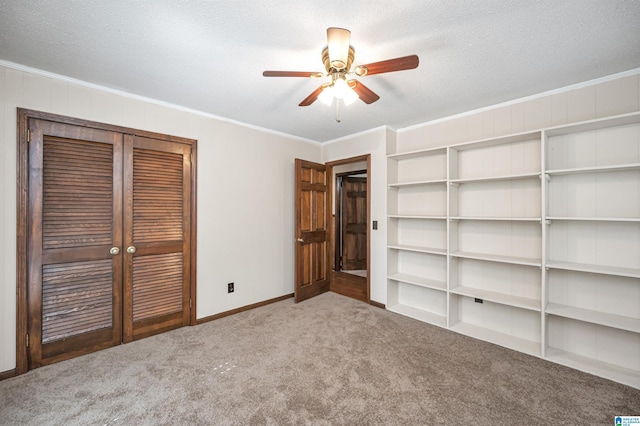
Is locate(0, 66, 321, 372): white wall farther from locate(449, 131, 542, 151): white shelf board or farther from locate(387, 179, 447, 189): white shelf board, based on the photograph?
locate(449, 131, 542, 151): white shelf board

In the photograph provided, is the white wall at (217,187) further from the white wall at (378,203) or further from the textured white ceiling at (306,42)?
the white wall at (378,203)

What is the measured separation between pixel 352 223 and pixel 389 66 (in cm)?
425

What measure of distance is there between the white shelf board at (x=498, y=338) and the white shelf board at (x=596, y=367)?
0.40 feet

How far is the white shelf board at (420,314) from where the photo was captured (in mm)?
3080

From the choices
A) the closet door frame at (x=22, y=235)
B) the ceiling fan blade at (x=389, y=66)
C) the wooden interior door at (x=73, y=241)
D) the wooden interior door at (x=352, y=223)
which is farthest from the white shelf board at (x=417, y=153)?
the closet door frame at (x=22, y=235)

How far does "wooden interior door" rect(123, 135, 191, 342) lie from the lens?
8.52ft

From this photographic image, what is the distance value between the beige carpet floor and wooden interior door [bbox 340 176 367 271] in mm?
2839

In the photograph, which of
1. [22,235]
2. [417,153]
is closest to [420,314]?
[417,153]

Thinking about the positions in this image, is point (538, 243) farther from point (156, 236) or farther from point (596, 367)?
point (156, 236)

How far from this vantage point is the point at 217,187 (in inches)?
126

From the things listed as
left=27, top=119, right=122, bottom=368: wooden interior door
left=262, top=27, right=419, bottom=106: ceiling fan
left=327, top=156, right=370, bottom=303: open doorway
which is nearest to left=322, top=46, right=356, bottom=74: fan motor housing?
left=262, top=27, right=419, bottom=106: ceiling fan

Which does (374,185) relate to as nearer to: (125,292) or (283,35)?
(283,35)

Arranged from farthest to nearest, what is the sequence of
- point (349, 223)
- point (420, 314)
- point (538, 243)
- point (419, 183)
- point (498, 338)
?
point (349, 223)
point (420, 314)
point (419, 183)
point (498, 338)
point (538, 243)

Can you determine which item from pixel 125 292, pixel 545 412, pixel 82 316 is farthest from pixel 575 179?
pixel 82 316
